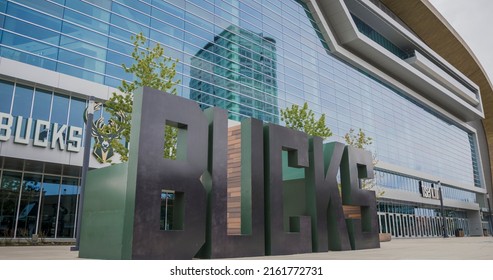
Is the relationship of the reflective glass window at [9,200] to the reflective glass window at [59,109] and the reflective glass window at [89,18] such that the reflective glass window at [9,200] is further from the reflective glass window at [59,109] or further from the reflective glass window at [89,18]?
the reflective glass window at [89,18]

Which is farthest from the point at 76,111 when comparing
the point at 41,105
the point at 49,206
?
the point at 49,206

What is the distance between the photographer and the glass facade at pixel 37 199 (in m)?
18.5

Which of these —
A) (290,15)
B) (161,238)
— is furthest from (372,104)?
(161,238)

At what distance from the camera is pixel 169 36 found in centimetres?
2723

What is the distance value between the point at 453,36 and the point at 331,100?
31928 mm

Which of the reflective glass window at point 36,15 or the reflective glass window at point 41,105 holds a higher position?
the reflective glass window at point 36,15

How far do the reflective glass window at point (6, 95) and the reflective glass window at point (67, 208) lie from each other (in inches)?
185

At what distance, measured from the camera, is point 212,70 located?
97.1 feet

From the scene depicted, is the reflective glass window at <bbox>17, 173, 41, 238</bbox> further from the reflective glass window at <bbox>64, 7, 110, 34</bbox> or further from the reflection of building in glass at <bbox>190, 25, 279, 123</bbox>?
the reflection of building in glass at <bbox>190, 25, 279, 123</bbox>

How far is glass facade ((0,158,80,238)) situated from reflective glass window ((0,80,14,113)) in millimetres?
2319

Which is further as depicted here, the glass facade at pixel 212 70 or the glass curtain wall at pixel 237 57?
the glass curtain wall at pixel 237 57

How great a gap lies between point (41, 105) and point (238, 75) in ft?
52.7

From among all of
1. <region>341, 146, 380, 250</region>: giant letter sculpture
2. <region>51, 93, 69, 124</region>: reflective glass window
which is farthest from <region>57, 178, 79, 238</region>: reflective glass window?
<region>341, 146, 380, 250</region>: giant letter sculpture

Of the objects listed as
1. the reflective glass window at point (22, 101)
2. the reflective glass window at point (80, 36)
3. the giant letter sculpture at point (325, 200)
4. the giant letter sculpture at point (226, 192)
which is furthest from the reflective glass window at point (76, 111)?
the giant letter sculpture at point (325, 200)
